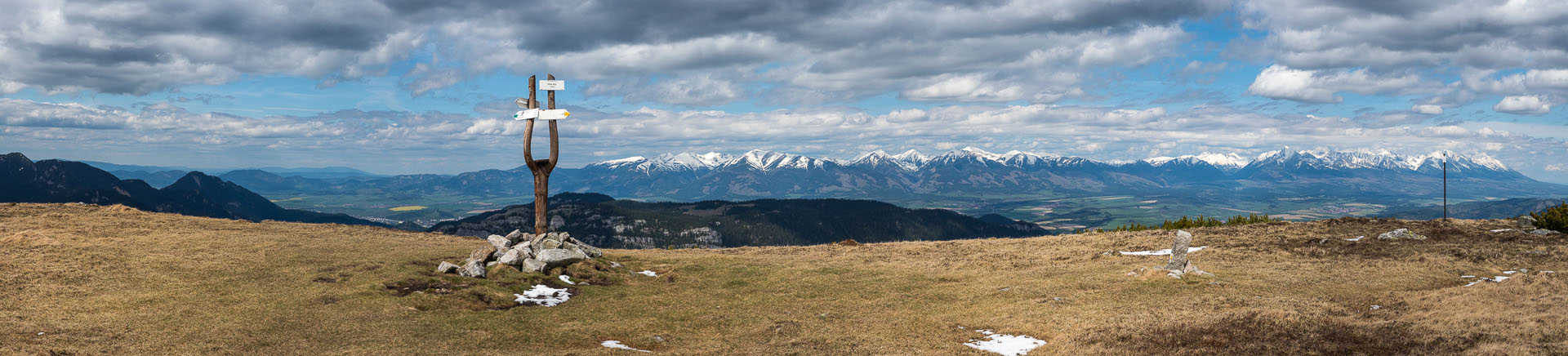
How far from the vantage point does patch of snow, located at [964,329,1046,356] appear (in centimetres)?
1936

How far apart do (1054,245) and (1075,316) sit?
20825 mm

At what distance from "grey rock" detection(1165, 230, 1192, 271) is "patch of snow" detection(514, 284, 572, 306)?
22.2 meters

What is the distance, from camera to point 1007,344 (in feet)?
65.9

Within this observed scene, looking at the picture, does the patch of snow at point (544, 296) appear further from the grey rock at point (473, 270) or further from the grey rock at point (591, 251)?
the grey rock at point (591, 251)

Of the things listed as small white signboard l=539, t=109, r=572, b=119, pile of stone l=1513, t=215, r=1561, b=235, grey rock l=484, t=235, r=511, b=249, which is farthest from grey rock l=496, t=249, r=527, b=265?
pile of stone l=1513, t=215, r=1561, b=235

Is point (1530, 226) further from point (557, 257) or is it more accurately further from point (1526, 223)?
point (557, 257)

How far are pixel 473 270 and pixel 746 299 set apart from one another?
1000 centimetres

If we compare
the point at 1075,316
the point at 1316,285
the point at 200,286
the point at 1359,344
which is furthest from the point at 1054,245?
the point at 200,286

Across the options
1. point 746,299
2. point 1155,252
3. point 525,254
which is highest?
point 525,254

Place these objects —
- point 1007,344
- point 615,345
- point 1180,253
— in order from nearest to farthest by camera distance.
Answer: point 615,345 < point 1007,344 < point 1180,253

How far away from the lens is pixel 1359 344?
16.7 m

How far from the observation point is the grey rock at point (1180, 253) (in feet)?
92.0

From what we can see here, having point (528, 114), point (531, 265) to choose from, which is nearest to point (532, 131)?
point (528, 114)

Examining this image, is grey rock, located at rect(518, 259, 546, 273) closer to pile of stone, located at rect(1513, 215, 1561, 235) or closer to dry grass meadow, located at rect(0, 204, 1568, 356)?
dry grass meadow, located at rect(0, 204, 1568, 356)
